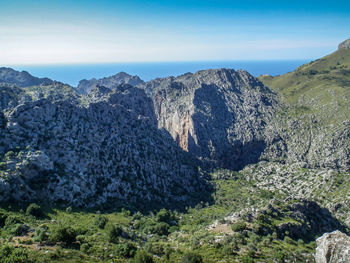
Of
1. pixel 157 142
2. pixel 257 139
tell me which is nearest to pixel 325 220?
pixel 157 142

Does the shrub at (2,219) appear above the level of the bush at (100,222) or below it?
above

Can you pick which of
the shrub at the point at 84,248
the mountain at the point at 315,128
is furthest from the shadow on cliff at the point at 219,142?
the shrub at the point at 84,248

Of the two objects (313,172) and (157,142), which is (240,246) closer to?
(157,142)

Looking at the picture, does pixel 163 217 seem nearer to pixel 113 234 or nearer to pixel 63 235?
pixel 113 234

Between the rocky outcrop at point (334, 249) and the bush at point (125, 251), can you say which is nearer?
the rocky outcrop at point (334, 249)

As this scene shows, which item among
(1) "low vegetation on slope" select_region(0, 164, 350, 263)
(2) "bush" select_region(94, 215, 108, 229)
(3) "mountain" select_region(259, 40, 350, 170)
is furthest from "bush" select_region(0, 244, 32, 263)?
(3) "mountain" select_region(259, 40, 350, 170)

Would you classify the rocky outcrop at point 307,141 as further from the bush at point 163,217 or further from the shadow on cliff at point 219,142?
the bush at point 163,217

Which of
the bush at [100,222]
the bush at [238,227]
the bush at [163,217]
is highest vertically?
the bush at [238,227]
